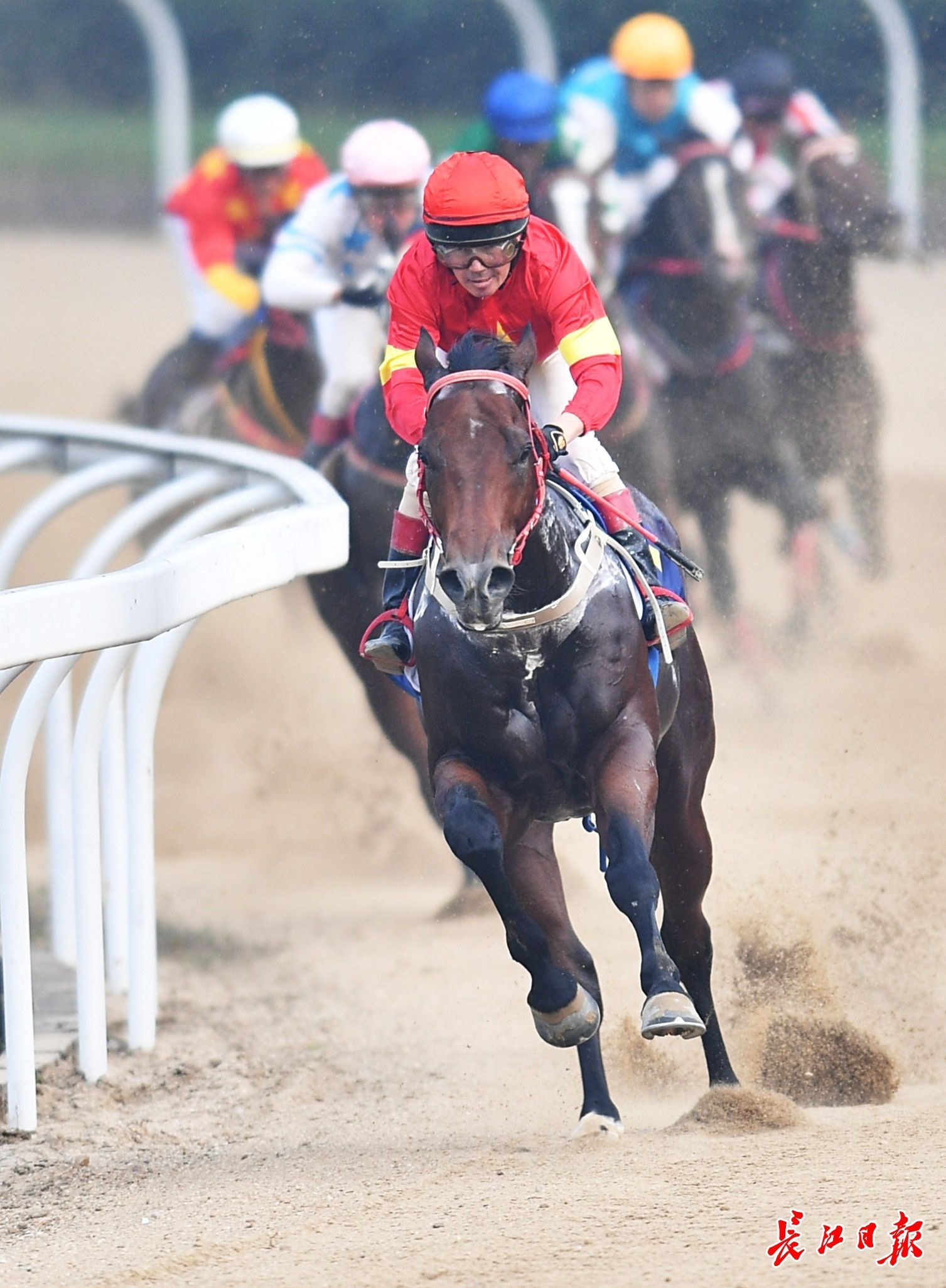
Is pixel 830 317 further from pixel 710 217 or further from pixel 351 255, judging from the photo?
pixel 351 255

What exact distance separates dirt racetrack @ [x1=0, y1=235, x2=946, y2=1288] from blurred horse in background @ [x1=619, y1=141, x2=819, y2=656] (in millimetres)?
655

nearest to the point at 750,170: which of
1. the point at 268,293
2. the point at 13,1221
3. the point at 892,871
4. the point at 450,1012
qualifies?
the point at 268,293

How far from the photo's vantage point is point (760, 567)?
11.1m

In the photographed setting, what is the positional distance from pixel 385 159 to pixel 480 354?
3.43m

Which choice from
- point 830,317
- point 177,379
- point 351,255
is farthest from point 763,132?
point 351,255

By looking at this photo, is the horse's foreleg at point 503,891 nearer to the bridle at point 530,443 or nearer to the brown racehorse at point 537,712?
the brown racehorse at point 537,712

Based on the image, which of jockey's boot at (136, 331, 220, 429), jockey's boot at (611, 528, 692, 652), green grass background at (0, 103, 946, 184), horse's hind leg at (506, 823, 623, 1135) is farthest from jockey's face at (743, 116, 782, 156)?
horse's hind leg at (506, 823, 623, 1135)

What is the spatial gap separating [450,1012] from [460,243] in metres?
2.69

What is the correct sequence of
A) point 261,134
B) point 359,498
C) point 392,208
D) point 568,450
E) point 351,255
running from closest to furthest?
point 568,450 → point 359,498 → point 392,208 → point 351,255 → point 261,134

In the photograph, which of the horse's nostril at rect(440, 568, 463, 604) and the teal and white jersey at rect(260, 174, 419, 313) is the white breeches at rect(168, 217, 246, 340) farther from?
the horse's nostril at rect(440, 568, 463, 604)

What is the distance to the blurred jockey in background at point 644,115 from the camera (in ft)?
33.8

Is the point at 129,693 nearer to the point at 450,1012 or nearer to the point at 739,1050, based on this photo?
the point at 450,1012

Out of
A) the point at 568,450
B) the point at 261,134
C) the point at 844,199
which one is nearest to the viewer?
the point at 568,450

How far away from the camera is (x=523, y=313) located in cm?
438
